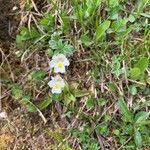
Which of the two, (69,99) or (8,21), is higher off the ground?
(8,21)

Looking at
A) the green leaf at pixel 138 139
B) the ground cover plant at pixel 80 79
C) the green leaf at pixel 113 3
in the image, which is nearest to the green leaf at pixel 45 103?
the ground cover plant at pixel 80 79

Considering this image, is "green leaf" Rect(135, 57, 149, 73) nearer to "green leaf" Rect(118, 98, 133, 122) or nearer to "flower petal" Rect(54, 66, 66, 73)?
"green leaf" Rect(118, 98, 133, 122)

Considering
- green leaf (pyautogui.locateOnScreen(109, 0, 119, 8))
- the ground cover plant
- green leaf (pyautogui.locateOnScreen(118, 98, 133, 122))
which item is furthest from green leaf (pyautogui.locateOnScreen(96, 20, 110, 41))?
green leaf (pyautogui.locateOnScreen(118, 98, 133, 122))

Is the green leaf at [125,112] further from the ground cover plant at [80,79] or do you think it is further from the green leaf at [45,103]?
Result: the green leaf at [45,103]

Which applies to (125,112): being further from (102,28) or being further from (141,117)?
(102,28)

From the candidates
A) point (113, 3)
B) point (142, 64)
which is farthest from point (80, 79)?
point (113, 3)

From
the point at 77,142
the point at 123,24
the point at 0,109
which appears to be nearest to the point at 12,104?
the point at 0,109
